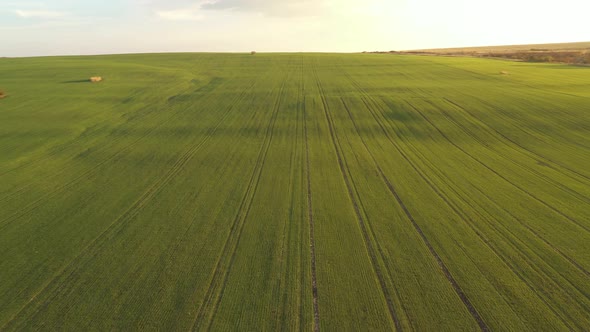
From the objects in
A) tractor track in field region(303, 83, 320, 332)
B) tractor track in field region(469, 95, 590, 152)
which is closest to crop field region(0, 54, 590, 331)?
tractor track in field region(303, 83, 320, 332)

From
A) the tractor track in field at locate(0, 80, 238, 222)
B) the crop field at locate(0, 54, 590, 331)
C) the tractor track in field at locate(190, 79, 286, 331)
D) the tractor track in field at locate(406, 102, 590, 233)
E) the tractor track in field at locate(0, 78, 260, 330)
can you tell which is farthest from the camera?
the tractor track in field at locate(0, 80, 238, 222)

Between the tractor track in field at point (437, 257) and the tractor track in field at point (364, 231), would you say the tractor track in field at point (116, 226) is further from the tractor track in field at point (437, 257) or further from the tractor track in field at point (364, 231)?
the tractor track in field at point (437, 257)

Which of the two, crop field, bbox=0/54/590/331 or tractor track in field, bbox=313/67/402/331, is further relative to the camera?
crop field, bbox=0/54/590/331

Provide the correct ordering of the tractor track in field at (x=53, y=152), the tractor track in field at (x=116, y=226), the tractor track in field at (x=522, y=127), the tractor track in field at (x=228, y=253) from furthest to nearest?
the tractor track in field at (x=522, y=127) → the tractor track in field at (x=53, y=152) → the tractor track in field at (x=116, y=226) → the tractor track in field at (x=228, y=253)

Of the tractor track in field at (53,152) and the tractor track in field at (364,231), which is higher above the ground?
the tractor track in field at (53,152)

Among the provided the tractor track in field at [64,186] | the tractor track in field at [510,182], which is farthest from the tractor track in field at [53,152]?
the tractor track in field at [510,182]

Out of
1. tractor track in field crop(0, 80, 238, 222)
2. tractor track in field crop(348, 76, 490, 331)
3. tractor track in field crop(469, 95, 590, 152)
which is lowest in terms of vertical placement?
tractor track in field crop(348, 76, 490, 331)

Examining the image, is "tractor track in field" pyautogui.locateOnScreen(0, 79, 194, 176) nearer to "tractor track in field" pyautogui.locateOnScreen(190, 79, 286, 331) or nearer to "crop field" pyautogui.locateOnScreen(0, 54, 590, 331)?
"crop field" pyautogui.locateOnScreen(0, 54, 590, 331)

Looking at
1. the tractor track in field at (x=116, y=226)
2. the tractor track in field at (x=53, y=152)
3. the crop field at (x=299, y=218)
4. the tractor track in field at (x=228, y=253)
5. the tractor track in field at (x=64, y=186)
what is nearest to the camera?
the tractor track in field at (x=228, y=253)

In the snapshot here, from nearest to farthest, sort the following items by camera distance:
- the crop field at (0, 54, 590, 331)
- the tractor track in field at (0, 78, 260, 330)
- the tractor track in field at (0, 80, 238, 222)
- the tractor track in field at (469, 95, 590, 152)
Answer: the crop field at (0, 54, 590, 331)
the tractor track in field at (0, 78, 260, 330)
the tractor track in field at (0, 80, 238, 222)
the tractor track in field at (469, 95, 590, 152)
